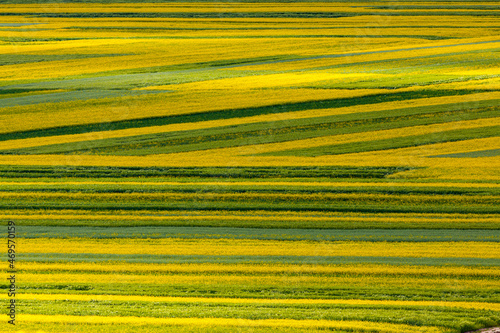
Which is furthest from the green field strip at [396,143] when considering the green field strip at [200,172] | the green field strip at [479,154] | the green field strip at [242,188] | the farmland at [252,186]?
the green field strip at [242,188]

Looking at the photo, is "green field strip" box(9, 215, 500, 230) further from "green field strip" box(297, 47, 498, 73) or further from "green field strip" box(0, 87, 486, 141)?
"green field strip" box(297, 47, 498, 73)

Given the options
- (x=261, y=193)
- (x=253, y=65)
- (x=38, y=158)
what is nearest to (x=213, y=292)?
(x=261, y=193)

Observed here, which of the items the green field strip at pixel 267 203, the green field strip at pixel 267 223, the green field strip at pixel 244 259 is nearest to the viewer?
the green field strip at pixel 244 259

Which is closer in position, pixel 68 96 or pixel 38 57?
pixel 68 96

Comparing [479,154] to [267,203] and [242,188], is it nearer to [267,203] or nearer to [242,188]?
[267,203]

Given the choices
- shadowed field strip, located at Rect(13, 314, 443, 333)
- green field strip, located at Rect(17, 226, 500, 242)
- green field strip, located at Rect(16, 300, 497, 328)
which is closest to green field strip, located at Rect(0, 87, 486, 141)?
green field strip, located at Rect(17, 226, 500, 242)

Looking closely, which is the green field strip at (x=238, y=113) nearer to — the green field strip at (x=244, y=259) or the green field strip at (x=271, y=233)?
the green field strip at (x=271, y=233)

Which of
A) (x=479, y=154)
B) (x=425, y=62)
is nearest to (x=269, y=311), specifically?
(x=479, y=154)
